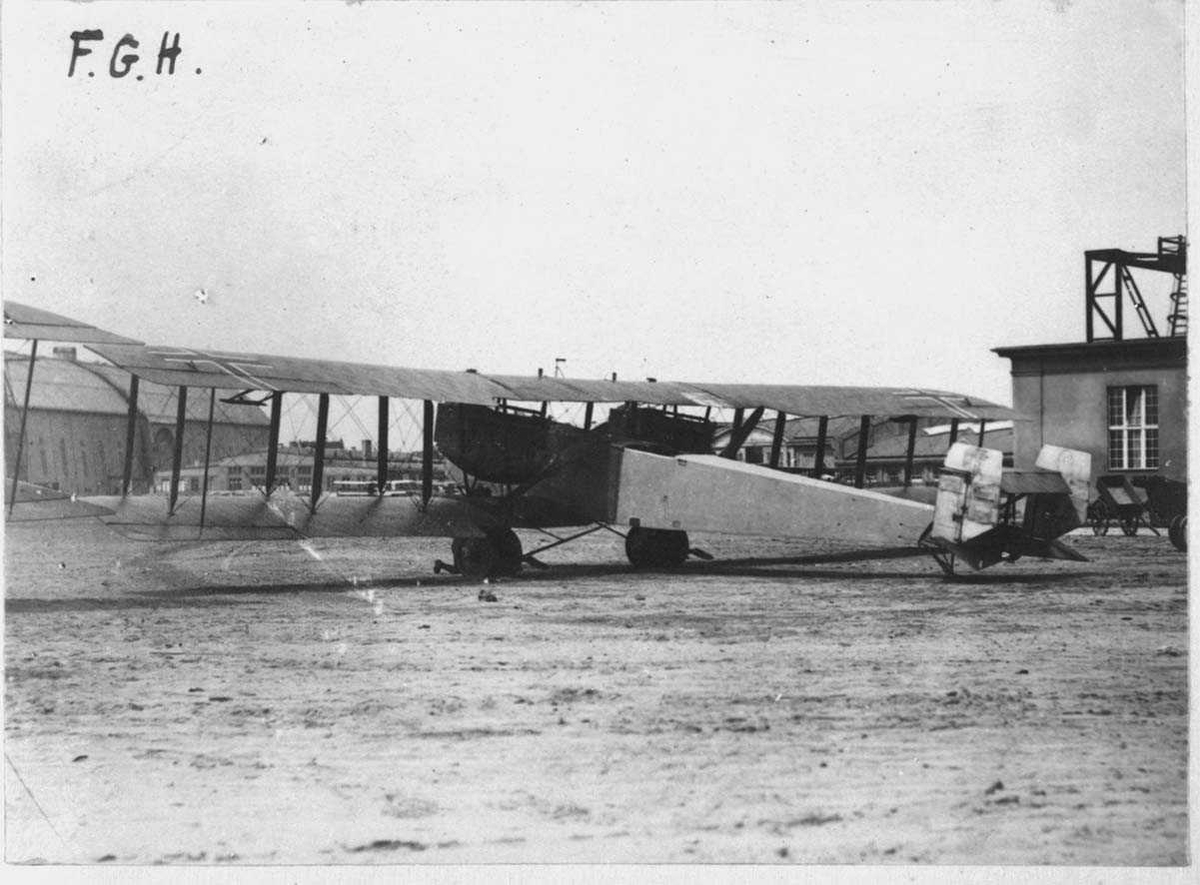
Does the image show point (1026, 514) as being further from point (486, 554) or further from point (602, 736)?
point (602, 736)

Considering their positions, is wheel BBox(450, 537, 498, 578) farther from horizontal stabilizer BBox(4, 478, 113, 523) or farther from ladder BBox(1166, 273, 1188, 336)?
ladder BBox(1166, 273, 1188, 336)

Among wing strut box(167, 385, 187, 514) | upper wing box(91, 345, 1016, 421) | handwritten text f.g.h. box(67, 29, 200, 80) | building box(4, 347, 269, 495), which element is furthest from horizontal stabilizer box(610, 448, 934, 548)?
building box(4, 347, 269, 495)

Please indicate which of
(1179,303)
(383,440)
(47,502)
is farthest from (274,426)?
(1179,303)

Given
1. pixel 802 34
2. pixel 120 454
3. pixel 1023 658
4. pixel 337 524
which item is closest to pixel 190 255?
pixel 337 524

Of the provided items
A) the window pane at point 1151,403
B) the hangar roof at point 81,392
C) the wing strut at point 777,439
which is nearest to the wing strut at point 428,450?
the wing strut at point 777,439

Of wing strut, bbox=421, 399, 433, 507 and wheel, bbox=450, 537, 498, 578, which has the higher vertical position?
wing strut, bbox=421, 399, 433, 507

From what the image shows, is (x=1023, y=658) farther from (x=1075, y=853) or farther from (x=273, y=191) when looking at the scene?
(x=273, y=191)
